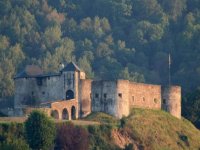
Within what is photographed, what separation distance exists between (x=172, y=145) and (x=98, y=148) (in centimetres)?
967

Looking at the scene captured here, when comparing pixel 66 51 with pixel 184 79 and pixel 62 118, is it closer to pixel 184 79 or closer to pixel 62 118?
pixel 184 79

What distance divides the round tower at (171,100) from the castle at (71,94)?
4.75 m

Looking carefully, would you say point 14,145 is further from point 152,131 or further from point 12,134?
point 152,131

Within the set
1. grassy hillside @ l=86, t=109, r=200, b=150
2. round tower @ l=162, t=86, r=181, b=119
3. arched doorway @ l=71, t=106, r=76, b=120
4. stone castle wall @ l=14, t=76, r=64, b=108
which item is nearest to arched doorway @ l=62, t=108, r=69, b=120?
arched doorway @ l=71, t=106, r=76, b=120

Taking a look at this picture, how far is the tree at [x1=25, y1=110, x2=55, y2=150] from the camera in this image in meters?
116

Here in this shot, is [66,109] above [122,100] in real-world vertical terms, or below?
below

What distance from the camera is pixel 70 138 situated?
118 metres

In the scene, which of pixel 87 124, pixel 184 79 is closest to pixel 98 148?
pixel 87 124

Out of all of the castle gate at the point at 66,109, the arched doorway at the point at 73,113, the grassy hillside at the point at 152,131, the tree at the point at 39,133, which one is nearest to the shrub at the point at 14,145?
the tree at the point at 39,133

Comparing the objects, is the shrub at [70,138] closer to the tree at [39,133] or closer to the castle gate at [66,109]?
the tree at [39,133]

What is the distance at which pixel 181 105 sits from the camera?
139750 millimetres

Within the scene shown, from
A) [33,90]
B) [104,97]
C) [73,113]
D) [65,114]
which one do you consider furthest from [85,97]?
[33,90]

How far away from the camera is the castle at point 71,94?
126m

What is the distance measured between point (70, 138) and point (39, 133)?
9.76 ft
